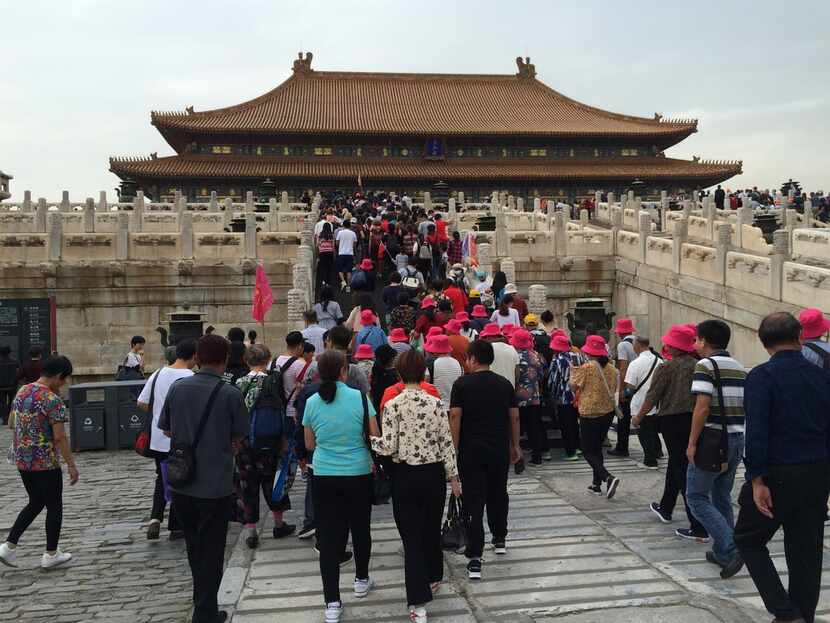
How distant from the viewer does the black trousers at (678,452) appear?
20.7 feet

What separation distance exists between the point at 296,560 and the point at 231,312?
12.1m

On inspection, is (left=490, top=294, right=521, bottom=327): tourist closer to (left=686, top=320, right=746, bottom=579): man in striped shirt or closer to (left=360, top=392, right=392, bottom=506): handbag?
(left=360, top=392, right=392, bottom=506): handbag

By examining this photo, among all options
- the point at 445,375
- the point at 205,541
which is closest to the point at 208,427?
the point at 205,541

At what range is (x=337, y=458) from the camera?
16.8ft

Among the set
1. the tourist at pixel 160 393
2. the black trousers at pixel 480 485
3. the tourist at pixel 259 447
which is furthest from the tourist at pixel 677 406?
the tourist at pixel 160 393

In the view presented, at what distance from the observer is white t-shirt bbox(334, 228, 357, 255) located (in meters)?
15.6

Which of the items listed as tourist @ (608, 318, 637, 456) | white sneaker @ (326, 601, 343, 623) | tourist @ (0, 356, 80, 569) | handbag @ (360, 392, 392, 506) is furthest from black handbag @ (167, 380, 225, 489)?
tourist @ (608, 318, 637, 456)

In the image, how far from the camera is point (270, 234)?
17.8m

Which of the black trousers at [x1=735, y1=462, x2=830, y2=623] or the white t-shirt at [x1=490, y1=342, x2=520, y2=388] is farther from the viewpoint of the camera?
the white t-shirt at [x1=490, y1=342, x2=520, y2=388]

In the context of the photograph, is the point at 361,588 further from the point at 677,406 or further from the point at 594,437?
the point at 594,437

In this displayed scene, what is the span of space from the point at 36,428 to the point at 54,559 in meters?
1.01

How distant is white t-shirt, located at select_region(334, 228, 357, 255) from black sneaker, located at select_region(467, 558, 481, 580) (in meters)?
10.6

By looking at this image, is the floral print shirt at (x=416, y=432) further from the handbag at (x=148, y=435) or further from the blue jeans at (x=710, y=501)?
the handbag at (x=148, y=435)

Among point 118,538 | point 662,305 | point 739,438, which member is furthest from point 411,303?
point 662,305
